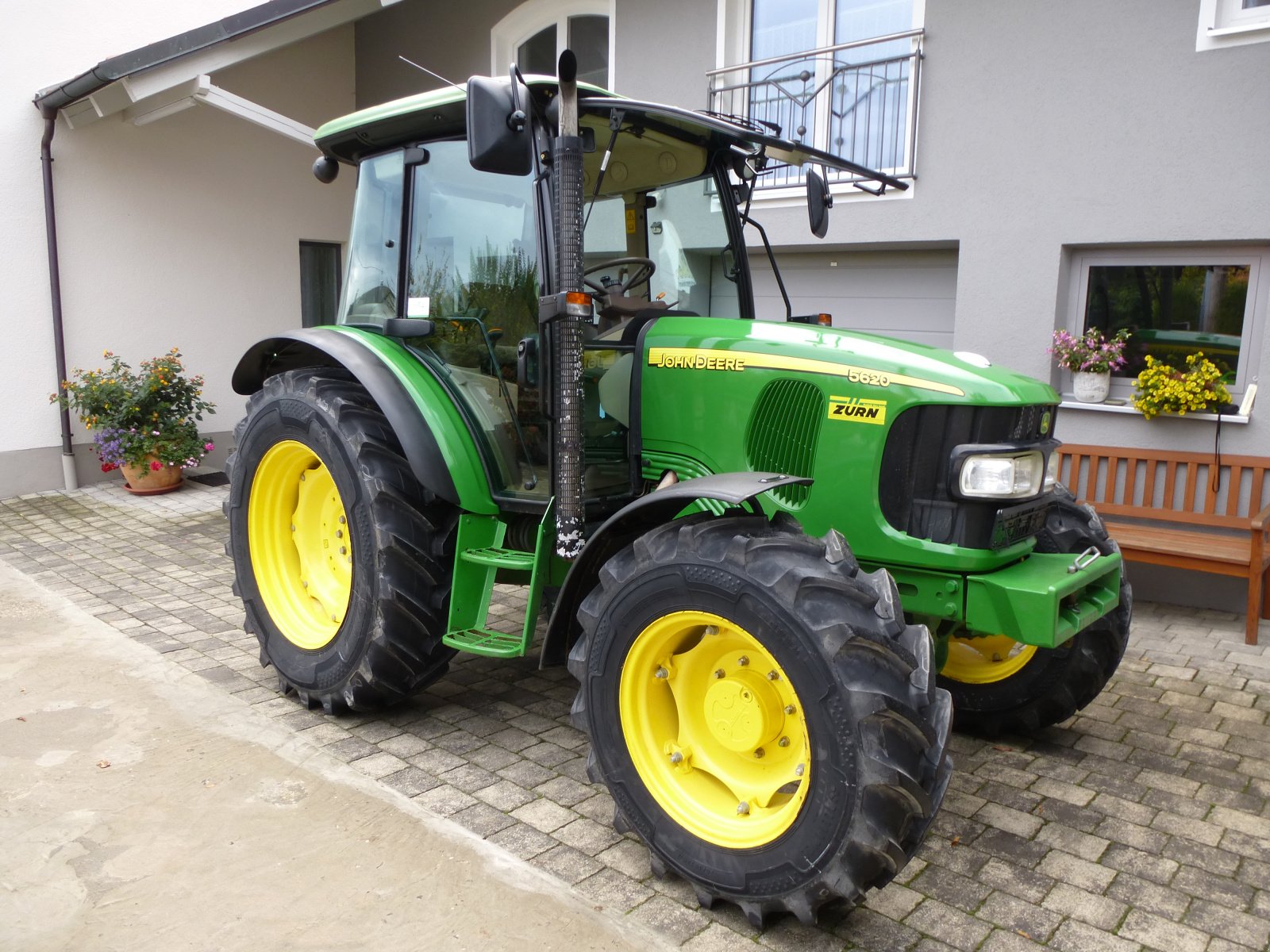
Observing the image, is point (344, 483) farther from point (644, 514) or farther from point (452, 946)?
point (452, 946)

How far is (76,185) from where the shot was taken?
26.9 feet

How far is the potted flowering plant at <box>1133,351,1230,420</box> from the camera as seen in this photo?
Answer: 546cm

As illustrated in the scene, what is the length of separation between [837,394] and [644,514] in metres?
0.69

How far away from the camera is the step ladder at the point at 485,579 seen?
3383 mm

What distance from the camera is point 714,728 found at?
276 centimetres

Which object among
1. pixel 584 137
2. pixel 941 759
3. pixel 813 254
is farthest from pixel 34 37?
pixel 941 759

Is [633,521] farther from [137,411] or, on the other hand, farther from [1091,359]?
[137,411]

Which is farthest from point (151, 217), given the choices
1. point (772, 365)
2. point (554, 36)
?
point (772, 365)

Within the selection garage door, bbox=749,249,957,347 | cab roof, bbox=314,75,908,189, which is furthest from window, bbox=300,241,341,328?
cab roof, bbox=314,75,908,189

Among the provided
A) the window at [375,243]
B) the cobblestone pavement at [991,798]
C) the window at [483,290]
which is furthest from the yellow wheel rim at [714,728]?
the window at [375,243]

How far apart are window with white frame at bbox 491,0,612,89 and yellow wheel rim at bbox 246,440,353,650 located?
17.5 ft

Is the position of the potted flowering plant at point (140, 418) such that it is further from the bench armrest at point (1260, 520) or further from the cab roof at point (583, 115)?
the bench armrest at point (1260, 520)

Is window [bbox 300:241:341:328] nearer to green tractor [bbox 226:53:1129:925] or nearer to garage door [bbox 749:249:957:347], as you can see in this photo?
garage door [bbox 749:249:957:347]

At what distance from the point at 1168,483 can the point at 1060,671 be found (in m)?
2.68
